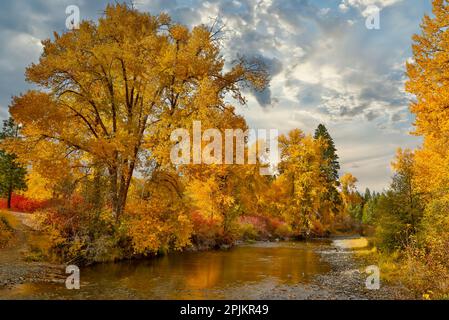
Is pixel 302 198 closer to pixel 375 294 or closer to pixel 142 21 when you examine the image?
pixel 142 21

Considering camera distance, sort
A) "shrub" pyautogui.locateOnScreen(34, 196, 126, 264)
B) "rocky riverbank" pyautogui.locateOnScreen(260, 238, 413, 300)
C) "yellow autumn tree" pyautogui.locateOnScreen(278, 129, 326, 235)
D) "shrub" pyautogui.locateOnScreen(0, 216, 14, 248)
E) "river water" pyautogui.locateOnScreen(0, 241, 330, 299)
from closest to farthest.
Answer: "rocky riverbank" pyautogui.locateOnScreen(260, 238, 413, 300) → "river water" pyautogui.locateOnScreen(0, 241, 330, 299) → "shrub" pyautogui.locateOnScreen(34, 196, 126, 264) → "shrub" pyautogui.locateOnScreen(0, 216, 14, 248) → "yellow autumn tree" pyautogui.locateOnScreen(278, 129, 326, 235)

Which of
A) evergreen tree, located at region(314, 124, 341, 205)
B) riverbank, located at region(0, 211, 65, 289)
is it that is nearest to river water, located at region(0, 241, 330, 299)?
riverbank, located at region(0, 211, 65, 289)

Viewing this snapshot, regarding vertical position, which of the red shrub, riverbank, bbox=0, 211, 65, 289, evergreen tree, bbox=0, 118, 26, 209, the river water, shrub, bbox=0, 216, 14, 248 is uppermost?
evergreen tree, bbox=0, 118, 26, 209

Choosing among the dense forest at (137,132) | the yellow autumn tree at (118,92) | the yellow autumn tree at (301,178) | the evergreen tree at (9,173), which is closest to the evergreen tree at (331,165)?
the yellow autumn tree at (301,178)

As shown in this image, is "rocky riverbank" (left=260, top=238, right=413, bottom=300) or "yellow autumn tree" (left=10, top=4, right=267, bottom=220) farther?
"yellow autumn tree" (left=10, top=4, right=267, bottom=220)

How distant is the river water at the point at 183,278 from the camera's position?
1244 centimetres

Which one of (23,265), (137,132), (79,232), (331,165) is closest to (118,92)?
(137,132)

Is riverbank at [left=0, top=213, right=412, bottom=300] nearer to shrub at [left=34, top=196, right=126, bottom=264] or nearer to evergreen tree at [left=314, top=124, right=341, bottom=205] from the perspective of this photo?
shrub at [left=34, top=196, right=126, bottom=264]

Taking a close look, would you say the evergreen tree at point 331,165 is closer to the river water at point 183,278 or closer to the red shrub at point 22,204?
the river water at point 183,278

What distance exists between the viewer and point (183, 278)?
51.9 ft

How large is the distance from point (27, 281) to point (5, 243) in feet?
24.2

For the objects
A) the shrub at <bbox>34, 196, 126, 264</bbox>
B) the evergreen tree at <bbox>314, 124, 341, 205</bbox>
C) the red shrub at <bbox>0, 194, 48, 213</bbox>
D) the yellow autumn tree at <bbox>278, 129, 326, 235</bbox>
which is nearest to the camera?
the shrub at <bbox>34, 196, 126, 264</bbox>

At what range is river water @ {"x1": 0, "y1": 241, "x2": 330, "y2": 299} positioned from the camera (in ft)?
40.8
